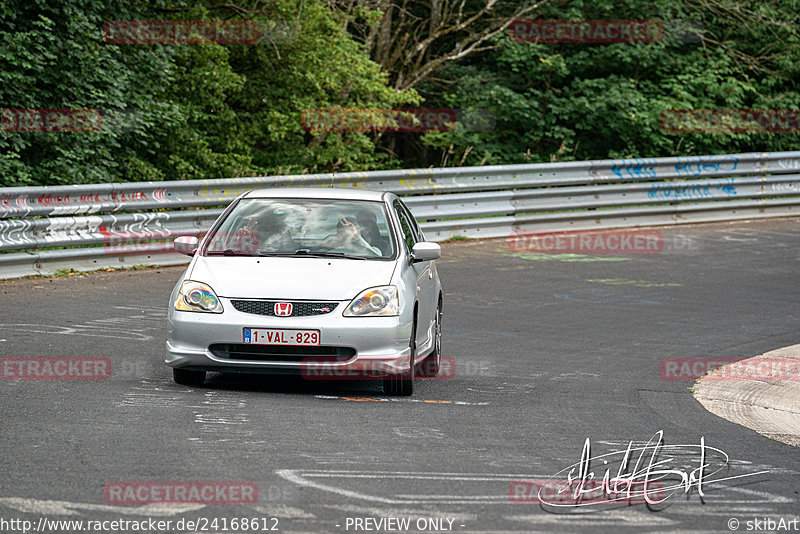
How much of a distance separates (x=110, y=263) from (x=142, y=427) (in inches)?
334

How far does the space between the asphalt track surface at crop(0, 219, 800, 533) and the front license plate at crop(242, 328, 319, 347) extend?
15.5 inches

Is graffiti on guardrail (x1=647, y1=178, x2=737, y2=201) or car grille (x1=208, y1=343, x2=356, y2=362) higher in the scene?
car grille (x1=208, y1=343, x2=356, y2=362)

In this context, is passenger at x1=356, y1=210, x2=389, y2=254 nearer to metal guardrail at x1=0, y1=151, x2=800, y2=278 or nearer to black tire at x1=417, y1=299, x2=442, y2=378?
black tire at x1=417, y1=299, x2=442, y2=378

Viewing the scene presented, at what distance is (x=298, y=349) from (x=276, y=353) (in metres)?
0.15

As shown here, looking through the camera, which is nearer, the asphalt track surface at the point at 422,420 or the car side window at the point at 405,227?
the asphalt track surface at the point at 422,420

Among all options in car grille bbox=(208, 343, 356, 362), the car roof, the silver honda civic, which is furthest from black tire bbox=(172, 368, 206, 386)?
the car roof

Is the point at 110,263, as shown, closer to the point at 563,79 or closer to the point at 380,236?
the point at 380,236

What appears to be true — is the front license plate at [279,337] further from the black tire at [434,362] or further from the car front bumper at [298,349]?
the black tire at [434,362]

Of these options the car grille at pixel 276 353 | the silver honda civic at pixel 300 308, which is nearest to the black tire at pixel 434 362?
the silver honda civic at pixel 300 308

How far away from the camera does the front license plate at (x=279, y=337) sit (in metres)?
8.38

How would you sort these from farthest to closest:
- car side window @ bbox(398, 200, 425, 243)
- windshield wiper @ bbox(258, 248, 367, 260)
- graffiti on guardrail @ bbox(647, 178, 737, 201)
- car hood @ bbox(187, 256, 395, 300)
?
graffiti on guardrail @ bbox(647, 178, 737, 201), car side window @ bbox(398, 200, 425, 243), windshield wiper @ bbox(258, 248, 367, 260), car hood @ bbox(187, 256, 395, 300)

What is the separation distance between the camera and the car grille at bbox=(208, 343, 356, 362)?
27.6ft

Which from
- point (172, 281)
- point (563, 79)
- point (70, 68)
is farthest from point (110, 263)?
point (563, 79)

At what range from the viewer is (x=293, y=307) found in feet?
27.7
